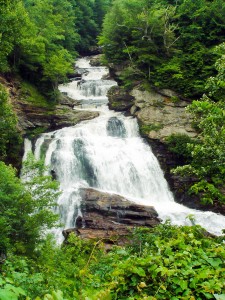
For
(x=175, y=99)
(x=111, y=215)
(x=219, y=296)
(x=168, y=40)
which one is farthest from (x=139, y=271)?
(x=168, y=40)

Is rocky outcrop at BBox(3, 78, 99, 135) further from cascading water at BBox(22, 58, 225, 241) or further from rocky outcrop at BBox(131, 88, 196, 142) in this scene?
rocky outcrop at BBox(131, 88, 196, 142)

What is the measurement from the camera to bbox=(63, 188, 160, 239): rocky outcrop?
16.2 meters

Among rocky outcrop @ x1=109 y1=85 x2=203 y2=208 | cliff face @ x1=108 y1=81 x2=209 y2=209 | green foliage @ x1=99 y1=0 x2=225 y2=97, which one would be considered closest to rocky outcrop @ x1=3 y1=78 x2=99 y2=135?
cliff face @ x1=108 y1=81 x2=209 y2=209

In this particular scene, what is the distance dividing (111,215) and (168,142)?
8.28m

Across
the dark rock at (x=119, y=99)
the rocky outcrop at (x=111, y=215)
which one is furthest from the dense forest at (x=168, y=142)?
the rocky outcrop at (x=111, y=215)

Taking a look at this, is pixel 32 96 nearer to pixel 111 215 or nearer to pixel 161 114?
pixel 161 114

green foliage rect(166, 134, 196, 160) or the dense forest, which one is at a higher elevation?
the dense forest

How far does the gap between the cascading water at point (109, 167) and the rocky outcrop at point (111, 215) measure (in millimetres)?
582

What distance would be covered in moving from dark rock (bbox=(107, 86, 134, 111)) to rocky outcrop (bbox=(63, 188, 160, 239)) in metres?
11.9

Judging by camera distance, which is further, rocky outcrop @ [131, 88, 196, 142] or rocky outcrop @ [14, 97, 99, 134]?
rocky outcrop @ [14, 97, 99, 134]

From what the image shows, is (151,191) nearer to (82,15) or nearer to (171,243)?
(171,243)

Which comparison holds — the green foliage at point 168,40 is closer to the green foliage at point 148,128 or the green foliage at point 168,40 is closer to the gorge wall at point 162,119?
the gorge wall at point 162,119

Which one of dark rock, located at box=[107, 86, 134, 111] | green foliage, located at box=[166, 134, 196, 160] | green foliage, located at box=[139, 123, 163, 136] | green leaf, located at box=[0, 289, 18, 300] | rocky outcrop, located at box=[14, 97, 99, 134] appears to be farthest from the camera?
dark rock, located at box=[107, 86, 134, 111]

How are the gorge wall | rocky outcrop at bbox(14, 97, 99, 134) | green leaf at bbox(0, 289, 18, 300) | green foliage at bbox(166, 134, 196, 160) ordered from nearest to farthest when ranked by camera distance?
green leaf at bbox(0, 289, 18, 300), the gorge wall, green foliage at bbox(166, 134, 196, 160), rocky outcrop at bbox(14, 97, 99, 134)
